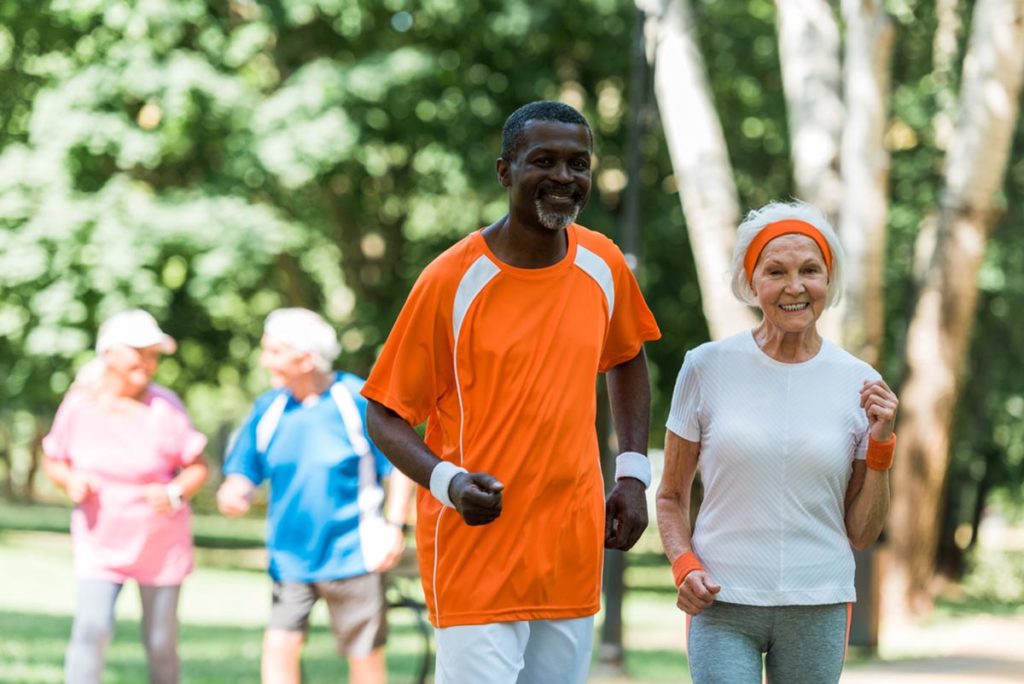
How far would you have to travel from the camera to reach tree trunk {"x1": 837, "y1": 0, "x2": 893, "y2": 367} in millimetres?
16828

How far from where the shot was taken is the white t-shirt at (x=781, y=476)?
14.1 ft

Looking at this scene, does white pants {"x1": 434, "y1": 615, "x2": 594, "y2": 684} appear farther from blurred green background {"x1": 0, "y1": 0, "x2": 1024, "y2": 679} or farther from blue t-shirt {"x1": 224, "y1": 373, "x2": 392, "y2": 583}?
blurred green background {"x1": 0, "y1": 0, "x2": 1024, "y2": 679}

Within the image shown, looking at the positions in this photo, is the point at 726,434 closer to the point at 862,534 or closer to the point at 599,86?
the point at 862,534

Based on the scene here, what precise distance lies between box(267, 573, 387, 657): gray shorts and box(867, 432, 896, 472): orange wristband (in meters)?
3.71

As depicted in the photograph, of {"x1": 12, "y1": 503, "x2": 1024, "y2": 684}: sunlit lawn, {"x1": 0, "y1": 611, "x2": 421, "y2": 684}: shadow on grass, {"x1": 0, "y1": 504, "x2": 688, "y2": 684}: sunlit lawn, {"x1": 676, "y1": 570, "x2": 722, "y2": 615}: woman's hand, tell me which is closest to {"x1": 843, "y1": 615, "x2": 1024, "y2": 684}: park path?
{"x1": 12, "y1": 503, "x2": 1024, "y2": 684}: sunlit lawn

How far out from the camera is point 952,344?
19516mm

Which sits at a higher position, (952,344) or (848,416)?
(952,344)

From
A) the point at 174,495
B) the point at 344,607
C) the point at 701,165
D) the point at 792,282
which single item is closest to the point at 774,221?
the point at 792,282

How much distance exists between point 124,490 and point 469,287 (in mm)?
4145

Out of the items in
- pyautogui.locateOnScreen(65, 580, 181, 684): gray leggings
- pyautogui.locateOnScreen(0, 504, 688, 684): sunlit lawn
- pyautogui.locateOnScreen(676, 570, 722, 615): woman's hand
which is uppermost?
pyautogui.locateOnScreen(676, 570, 722, 615): woman's hand

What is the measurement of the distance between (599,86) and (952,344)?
6710mm

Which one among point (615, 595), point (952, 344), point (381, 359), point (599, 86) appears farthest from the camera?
point (599, 86)

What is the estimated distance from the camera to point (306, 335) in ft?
24.8

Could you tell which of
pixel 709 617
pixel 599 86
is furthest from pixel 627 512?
pixel 599 86
